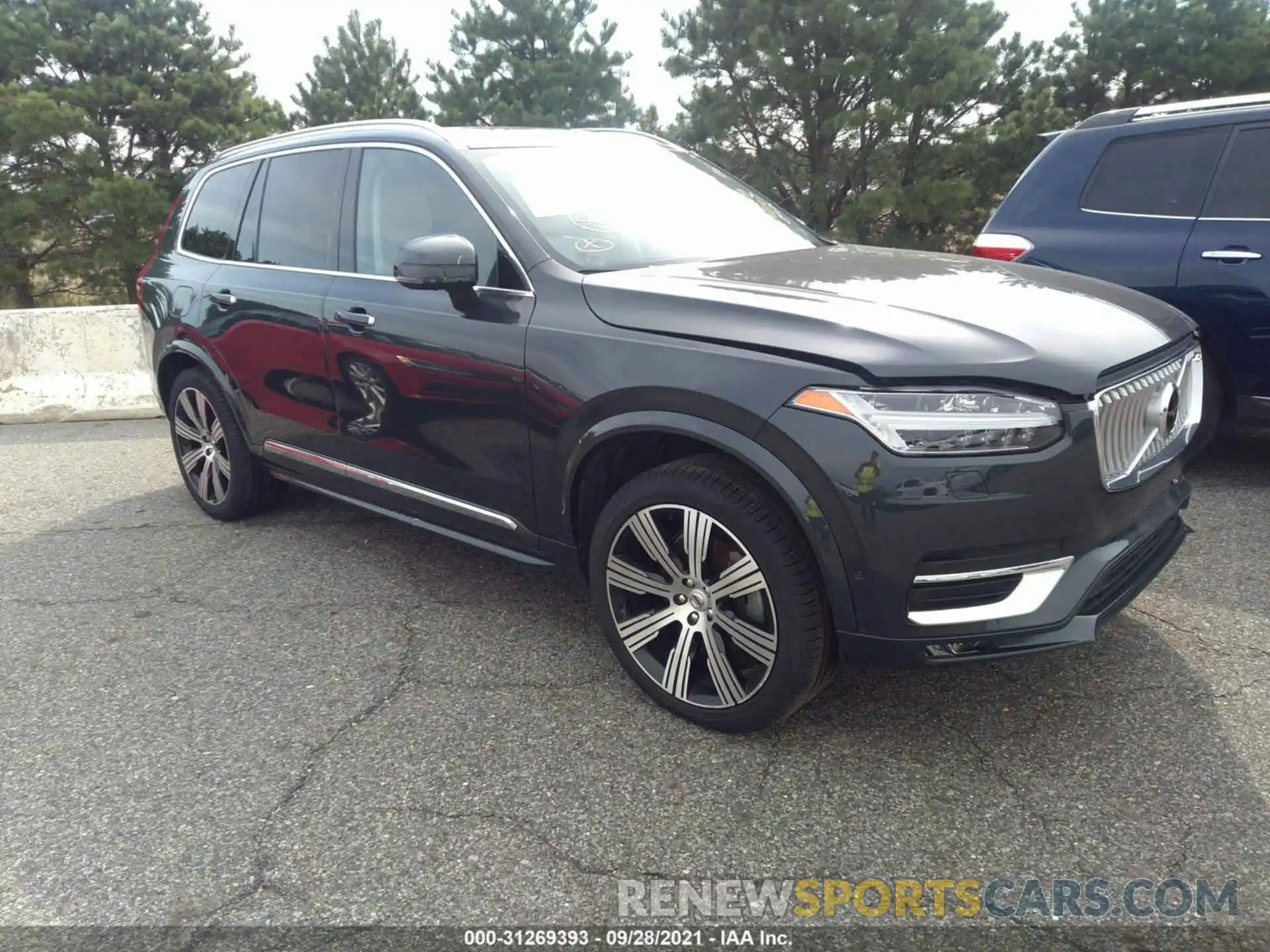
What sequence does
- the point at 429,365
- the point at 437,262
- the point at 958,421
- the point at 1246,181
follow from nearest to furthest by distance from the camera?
the point at 958,421 < the point at 437,262 < the point at 429,365 < the point at 1246,181

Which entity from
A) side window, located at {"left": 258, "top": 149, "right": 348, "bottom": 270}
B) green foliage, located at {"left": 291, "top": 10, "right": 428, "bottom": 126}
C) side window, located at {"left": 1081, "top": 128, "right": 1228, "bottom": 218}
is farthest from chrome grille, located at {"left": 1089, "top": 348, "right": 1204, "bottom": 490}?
green foliage, located at {"left": 291, "top": 10, "right": 428, "bottom": 126}

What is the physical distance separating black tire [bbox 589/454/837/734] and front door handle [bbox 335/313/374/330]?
1319 mm

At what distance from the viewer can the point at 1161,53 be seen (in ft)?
63.4

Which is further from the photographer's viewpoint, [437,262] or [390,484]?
[390,484]

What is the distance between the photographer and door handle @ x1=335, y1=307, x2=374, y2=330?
12.0 ft

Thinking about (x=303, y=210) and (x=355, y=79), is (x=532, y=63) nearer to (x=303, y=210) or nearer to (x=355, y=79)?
(x=355, y=79)

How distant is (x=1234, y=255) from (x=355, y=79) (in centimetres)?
3118

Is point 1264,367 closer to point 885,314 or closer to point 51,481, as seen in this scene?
point 885,314

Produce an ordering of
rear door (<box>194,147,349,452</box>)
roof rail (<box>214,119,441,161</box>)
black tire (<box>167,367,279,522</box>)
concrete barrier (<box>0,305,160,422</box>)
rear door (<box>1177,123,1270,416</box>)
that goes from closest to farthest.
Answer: roof rail (<box>214,119,441,161</box>) < rear door (<box>194,147,349,452</box>) < rear door (<box>1177,123,1270,416</box>) < black tire (<box>167,367,279,522</box>) < concrete barrier (<box>0,305,160,422</box>)

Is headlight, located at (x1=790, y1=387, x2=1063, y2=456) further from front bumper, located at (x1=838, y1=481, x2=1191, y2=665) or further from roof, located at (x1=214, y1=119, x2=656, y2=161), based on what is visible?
roof, located at (x1=214, y1=119, x2=656, y2=161)

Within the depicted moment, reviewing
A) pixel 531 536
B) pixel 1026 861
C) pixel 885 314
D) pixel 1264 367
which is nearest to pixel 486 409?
pixel 531 536

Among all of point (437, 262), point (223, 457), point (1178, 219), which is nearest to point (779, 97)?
point (1178, 219)

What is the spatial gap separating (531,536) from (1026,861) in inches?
67.9
